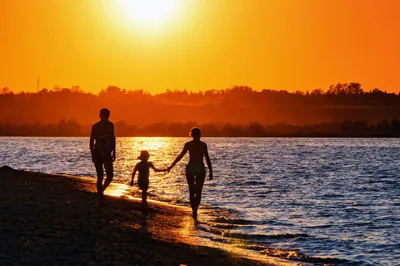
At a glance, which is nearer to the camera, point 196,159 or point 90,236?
point 90,236

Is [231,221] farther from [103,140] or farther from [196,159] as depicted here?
[103,140]

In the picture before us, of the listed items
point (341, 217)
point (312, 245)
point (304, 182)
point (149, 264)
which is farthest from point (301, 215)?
point (304, 182)

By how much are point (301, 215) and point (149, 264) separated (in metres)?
14.7

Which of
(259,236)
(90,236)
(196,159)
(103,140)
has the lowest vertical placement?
(259,236)

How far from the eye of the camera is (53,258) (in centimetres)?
1057

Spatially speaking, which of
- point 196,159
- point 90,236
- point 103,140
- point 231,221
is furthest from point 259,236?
point 90,236

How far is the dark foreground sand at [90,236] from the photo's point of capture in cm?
1091

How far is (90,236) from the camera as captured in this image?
42.5ft

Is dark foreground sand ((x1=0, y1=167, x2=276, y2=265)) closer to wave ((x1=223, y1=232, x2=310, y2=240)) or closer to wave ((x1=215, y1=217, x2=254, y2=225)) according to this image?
wave ((x1=223, y1=232, x2=310, y2=240))

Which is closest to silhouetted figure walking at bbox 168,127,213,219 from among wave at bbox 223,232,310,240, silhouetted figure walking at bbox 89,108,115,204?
wave at bbox 223,232,310,240

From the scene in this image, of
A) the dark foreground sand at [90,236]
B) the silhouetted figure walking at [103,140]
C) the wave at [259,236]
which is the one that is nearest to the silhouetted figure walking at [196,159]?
the dark foreground sand at [90,236]

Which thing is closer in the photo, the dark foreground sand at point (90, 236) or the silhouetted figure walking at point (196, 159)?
the dark foreground sand at point (90, 236)

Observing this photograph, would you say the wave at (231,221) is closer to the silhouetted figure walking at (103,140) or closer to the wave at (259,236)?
the wave at (259,236)

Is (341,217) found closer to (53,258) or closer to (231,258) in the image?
(231,258)
